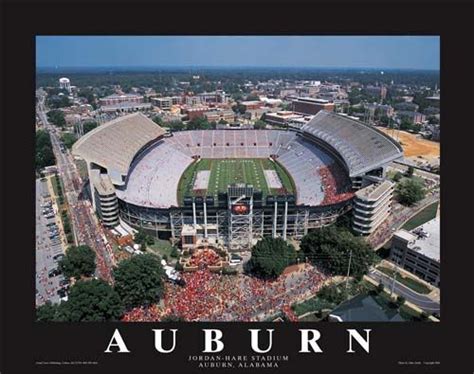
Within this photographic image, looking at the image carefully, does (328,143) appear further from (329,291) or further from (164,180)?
(329,291)

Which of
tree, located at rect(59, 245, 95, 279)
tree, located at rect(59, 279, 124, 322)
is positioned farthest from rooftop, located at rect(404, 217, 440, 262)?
tree, located at rect(59, 245, 95, 279)

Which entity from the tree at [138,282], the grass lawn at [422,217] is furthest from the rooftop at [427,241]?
the tree at [138,282]

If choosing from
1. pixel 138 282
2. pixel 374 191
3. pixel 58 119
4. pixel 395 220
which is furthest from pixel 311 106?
pixel 138 282

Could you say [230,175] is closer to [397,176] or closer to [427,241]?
[397,176]

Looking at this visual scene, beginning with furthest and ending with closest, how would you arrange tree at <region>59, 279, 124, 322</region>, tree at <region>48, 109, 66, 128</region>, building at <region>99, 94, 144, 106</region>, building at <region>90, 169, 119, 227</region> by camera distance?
building at <region>99, 94, 144, 106</region>
tree at <region>48, 109, 66, 128</region>
building at <region>90, 169, 119, 227</region>
tree at <region>59, 279, 124, 322</region>

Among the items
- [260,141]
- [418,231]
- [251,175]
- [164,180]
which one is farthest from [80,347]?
[260,141]

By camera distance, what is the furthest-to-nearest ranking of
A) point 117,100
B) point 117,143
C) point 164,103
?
point 164,103, point 117,100, point 117,143

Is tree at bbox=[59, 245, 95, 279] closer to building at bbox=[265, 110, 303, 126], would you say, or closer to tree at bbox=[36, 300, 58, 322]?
tree at bbox=[36, 300, 58, 322]
